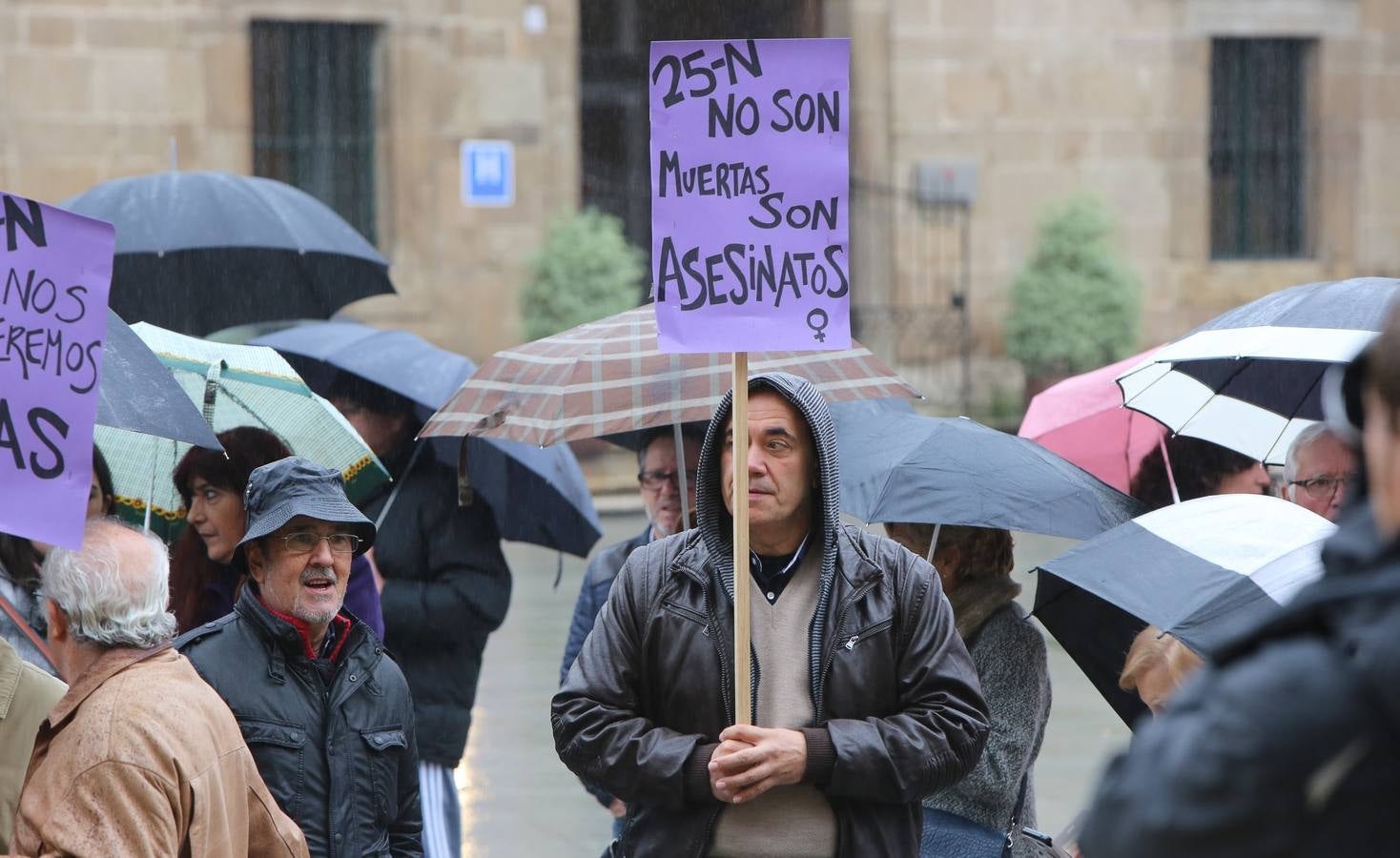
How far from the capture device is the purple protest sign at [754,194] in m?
3.72

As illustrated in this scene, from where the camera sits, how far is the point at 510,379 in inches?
199

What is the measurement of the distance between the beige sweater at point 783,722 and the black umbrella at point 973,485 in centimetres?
86

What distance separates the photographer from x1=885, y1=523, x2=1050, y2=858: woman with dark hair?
4117mm

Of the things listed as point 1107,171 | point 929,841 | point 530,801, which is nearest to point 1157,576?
point 929,841

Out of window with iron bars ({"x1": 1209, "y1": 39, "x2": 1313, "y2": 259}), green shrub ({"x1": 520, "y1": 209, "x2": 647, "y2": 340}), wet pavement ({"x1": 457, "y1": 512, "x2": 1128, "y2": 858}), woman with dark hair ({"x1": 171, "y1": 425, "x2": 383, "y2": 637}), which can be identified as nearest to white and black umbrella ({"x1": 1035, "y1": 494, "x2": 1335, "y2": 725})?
woman with dark hair ({"x1": 171, "y1": 425, "x2": 383, "y2": 637})

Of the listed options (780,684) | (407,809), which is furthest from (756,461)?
(407,809)

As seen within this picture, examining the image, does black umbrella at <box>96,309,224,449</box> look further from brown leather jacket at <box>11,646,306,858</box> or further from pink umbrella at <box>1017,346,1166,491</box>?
pink umbrella at <box>1017,346,1166,491</box>

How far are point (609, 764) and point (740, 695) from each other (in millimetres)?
283

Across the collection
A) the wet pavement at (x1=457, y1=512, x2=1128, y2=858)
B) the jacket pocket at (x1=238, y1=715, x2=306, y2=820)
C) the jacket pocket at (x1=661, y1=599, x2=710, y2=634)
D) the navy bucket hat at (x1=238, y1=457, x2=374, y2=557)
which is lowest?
the wet pavement at (x1=457, y1=512, x2=1128, y2=858)

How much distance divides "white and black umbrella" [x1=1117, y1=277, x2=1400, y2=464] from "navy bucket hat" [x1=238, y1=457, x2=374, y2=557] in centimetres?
205

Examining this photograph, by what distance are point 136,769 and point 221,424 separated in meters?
2.30

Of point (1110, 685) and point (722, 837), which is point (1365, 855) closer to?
point (722, 837)

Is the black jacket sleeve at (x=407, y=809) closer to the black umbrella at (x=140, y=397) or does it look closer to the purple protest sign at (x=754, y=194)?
the black umbrella at (x=140, y=397)

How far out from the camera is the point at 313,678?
3.93 m
